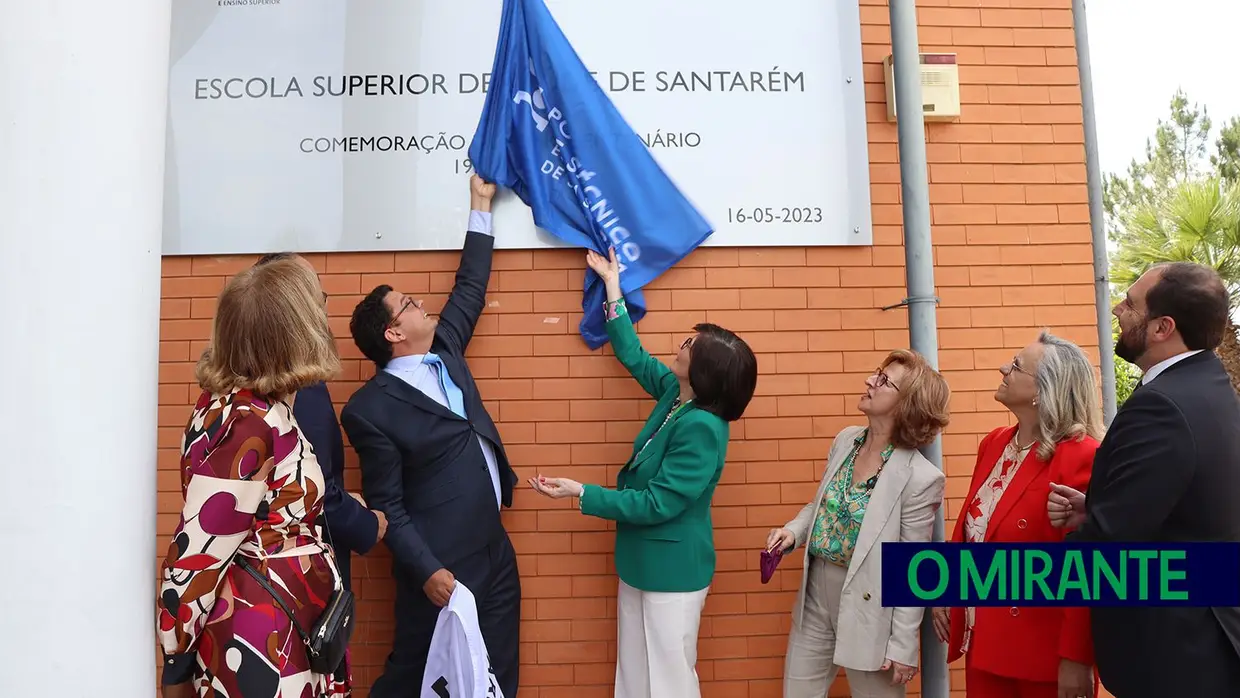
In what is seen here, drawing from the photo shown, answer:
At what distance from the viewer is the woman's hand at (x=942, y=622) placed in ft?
10.1

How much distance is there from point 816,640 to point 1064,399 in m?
1.20

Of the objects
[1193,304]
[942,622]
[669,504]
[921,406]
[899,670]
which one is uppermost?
[1193,304]

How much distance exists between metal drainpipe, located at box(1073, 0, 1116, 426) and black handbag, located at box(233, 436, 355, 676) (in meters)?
3.23

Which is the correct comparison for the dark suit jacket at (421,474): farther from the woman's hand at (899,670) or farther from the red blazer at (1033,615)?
the red blazer at (1033,615)

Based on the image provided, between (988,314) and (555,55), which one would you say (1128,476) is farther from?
(555,55)

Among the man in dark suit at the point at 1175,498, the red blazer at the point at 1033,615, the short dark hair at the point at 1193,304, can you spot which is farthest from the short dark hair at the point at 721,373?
the short dark hair at the point at 1193,304

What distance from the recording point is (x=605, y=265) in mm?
3643

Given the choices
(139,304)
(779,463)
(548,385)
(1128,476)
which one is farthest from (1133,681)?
(139,304)

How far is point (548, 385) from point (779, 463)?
1013 mm

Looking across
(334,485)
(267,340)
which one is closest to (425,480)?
(334,485)

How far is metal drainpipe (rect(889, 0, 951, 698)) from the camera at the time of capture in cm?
321

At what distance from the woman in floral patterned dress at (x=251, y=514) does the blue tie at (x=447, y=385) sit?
1.01 m

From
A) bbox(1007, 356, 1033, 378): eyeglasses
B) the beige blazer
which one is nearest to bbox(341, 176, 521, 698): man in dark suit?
the beige blazer

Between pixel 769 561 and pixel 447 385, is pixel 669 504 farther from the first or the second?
pixel 447 385
